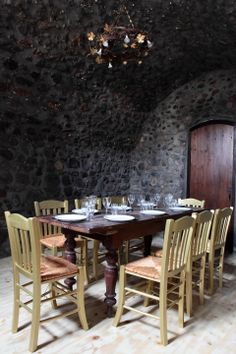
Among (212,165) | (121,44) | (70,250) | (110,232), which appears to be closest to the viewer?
(110,232)

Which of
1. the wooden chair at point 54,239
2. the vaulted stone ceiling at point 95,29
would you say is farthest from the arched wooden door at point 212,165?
the wooden chair at point 54,239

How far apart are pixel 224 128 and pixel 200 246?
2900mm

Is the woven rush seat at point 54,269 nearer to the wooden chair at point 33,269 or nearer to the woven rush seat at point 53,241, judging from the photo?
the wooden chair at point 33,269

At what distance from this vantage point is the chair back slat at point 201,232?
257 cm

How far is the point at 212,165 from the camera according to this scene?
17.0 feet

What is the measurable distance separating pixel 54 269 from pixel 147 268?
71cm

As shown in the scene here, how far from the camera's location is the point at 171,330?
2.30 metres

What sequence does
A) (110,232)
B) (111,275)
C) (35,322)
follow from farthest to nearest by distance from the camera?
1. (111,275)
2. (110,232)
3. (35,322)

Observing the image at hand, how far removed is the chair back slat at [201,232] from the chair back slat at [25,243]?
4.35ft

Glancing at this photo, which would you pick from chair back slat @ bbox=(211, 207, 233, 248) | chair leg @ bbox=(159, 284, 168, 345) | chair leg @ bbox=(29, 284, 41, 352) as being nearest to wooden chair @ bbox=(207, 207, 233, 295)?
chair back slat @ bbox=(211, 207, 233, 248)

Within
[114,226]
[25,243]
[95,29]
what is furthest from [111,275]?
[95,29]

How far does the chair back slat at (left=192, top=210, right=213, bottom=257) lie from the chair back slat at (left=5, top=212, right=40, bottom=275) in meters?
1.32

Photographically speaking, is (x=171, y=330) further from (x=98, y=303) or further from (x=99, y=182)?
(x=99, y=182)

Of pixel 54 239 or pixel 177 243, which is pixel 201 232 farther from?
pixel 54 239
